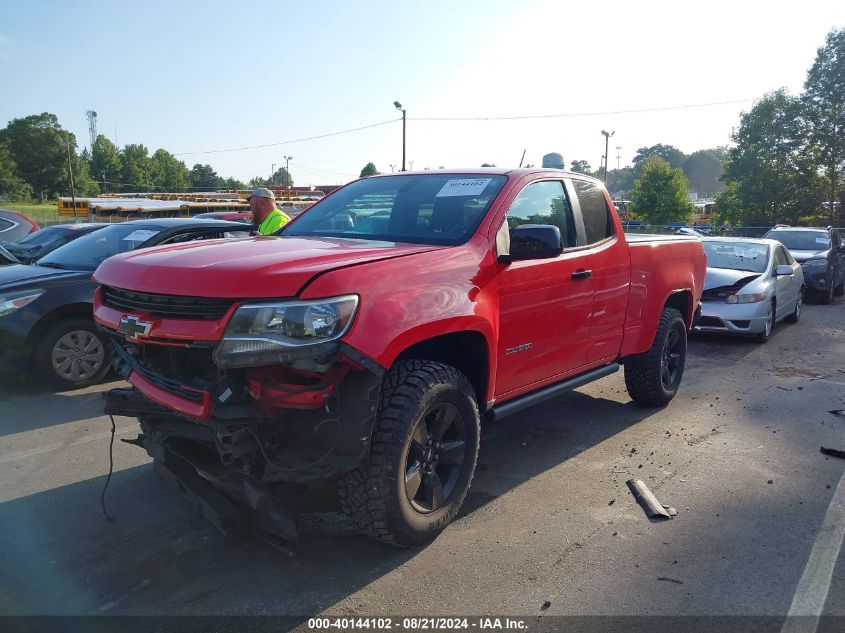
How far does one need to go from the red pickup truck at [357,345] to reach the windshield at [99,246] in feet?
10.5

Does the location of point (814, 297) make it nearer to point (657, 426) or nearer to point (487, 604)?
point (657, 426)

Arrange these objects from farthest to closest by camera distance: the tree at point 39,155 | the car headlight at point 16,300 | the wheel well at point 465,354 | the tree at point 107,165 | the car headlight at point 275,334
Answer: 1. the tree at point 107,165
2. the tree at point 39,155
3. the car headlight at point 16,300
4. the wheel well at point 465,354
5. the car headlight at point 275,334

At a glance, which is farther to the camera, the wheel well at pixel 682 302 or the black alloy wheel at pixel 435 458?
the wheel well at pixel 682 302

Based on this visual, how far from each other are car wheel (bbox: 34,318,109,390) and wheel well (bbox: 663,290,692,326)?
18.2ft

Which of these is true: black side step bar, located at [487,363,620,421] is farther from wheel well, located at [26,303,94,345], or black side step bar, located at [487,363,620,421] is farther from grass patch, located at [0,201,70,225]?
grass patch, located at [0,201,70,225]

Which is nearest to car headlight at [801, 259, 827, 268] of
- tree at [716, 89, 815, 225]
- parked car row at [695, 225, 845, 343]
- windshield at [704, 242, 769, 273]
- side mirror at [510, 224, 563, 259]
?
parked car row at [695, 225, 845, 343]

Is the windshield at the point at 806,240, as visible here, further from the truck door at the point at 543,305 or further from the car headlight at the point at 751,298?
the truck door at the point at 543,305

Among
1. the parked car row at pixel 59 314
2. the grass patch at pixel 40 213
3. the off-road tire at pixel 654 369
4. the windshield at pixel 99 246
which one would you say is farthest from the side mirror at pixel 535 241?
the grass patch at pixel 40 213

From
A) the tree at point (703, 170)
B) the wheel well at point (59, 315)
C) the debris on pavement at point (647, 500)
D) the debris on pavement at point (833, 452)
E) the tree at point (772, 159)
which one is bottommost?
the debris on pavement at point (833, 452)

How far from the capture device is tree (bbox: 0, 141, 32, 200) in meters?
80.9

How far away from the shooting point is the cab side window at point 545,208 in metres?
4.07

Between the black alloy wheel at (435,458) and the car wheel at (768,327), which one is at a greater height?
the black alloy wheel at (435,458)

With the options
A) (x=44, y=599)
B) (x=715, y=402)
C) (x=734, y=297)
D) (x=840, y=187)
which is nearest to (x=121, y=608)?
(x=44, y=599)

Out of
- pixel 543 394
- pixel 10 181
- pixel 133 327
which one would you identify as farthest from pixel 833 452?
pixel 10 181
